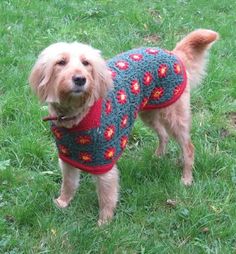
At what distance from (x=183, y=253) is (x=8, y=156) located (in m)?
1.63

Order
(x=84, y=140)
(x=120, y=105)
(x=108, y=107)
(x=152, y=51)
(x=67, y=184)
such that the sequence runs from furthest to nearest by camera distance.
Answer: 1. (x=152, y=51)
2. (x=67, y=184)
3. (x=120, y=105)
4. (x=108, y=107)
5. (x=84, y=140)

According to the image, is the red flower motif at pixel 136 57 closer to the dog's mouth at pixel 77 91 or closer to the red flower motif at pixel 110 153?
the red flower motif at pixel 110 153

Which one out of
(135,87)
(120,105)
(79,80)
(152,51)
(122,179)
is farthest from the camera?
(122,179)

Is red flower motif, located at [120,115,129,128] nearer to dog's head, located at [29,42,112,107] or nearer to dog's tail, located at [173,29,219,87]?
dog's head, located at [29,42,112,107]

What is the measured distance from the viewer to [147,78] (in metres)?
4.01

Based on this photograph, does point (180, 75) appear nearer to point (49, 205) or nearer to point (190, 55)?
point (190, 55)

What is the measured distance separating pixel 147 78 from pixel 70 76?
2.96ft

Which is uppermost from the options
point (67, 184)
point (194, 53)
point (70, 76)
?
point (70, 76)

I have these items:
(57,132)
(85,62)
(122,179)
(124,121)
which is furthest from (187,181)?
(85,62)

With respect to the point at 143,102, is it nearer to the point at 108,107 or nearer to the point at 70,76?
the point at 108,107

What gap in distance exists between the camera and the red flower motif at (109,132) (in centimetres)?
363

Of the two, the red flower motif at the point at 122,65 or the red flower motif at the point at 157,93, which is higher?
the red flower motif at the point at 122,65

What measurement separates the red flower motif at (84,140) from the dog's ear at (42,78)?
34 cm

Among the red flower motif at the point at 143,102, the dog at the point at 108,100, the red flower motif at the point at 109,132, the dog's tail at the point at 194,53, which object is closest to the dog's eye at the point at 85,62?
the dog at the point at 108,100
